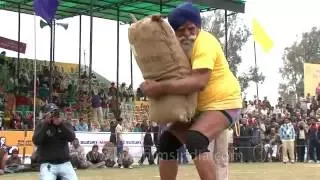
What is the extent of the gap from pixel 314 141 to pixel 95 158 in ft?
35.2

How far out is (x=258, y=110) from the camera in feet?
102

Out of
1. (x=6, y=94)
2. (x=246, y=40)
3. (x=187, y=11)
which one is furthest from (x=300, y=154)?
(x=246, y=40)

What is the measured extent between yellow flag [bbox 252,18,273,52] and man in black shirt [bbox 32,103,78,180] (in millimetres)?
22265

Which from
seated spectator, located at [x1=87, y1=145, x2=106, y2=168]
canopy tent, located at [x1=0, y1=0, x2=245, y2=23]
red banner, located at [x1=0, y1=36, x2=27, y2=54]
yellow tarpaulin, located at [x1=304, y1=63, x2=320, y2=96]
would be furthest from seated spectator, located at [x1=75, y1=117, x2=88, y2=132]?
yellow tarpaulin, located at [x1=304, y1=63, x2=320, y2=96]

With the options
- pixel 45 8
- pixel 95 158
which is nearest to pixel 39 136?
pixel 45 8

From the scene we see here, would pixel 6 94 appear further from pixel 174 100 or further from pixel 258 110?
pixel 174 100

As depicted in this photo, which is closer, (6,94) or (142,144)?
(142,144)

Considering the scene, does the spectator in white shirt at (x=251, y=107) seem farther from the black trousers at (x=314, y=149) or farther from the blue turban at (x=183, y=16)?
the blue turban at (x=183, y=16)

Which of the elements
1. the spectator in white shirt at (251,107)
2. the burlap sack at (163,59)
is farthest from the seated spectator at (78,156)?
the burlap sack at (163,59)

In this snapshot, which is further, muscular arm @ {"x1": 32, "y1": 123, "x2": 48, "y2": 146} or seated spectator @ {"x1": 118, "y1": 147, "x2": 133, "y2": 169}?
seated spectator @ {"x1": 118, "y1": 147, "x2": 133, "y2": 169}

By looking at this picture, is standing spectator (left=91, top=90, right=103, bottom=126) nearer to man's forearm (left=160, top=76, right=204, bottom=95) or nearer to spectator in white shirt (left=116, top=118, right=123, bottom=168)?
spectator in white shirt (left=116, top=118, right=123, bottom=168)

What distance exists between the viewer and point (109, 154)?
835 inches

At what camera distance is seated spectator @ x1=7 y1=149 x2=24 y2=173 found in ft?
58.9

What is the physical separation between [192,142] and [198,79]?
22.4 inches
